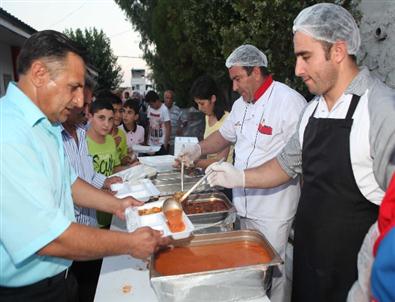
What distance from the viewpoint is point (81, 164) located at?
2283mm

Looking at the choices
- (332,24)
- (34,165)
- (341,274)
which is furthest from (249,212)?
(34,165)

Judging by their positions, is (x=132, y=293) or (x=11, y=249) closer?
(x=11, y=249)

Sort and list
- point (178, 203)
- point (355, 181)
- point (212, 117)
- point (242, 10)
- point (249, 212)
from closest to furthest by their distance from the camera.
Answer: point (355, 181) < point (178, 203) < point (249, 212) < point (212, 117) < point (242, 10)

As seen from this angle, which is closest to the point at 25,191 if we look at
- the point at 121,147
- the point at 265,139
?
the point at 265,139

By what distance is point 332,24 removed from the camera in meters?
1.55

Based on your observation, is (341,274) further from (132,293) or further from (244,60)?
(244,60)

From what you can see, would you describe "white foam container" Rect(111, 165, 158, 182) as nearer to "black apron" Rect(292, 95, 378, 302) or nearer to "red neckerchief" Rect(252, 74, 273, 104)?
"red neckerchief" Rect(252, 74, 273, 104)

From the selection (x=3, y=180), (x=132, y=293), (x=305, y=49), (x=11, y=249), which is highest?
(x=305, y=49)

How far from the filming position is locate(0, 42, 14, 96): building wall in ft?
23.3

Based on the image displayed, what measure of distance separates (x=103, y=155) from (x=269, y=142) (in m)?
1.40

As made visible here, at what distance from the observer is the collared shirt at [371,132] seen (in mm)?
1314

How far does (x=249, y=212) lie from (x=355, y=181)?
107cm

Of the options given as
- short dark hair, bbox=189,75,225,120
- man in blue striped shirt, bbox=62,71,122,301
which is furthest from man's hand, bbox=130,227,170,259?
short dark hair, bbox=189,75,225,120

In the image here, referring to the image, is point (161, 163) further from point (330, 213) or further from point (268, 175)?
point (330, 213)
